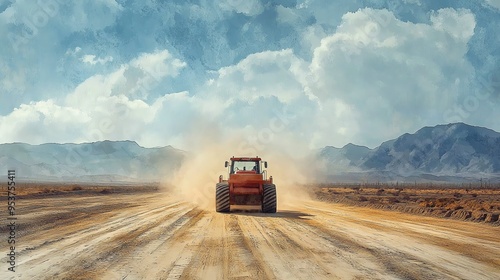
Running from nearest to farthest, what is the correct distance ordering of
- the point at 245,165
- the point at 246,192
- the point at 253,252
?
the point at 253,252, the point at 246,192, the point at 245,165

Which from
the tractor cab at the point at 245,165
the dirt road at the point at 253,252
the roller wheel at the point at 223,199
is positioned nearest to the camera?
the dirt road at the point at 253,252

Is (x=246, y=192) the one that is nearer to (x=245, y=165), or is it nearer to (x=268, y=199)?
(x=268, y=199)

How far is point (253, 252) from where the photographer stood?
1048 centimetres

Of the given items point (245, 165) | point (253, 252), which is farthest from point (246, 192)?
point (253, 252)

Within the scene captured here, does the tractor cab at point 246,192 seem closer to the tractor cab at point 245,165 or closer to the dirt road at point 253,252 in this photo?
the tractor cab at point 245,165

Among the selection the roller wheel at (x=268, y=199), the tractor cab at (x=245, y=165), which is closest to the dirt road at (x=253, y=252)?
the roller wheel at (x=268, y=199)

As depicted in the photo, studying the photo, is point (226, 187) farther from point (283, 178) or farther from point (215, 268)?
point (283, 178)

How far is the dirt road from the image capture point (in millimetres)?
8266

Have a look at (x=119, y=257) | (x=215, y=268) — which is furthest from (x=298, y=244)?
(x=119, y=257)

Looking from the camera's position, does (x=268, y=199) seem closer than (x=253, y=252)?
No

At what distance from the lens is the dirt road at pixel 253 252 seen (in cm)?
827

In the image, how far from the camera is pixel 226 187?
2312 cm

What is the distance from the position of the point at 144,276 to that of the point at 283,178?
38.7m

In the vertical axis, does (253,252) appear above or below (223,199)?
below
